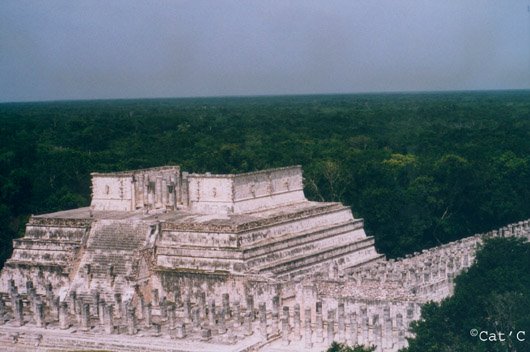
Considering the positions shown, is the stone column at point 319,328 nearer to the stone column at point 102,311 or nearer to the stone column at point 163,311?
the stone column at point 163,311

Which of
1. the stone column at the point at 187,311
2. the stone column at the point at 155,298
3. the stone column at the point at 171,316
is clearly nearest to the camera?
the stone column at the point at 171,316

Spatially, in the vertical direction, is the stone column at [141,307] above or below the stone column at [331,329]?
below

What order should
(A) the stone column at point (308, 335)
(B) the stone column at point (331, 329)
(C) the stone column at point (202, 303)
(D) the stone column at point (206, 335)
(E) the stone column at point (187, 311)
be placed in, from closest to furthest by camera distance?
(B) the stone column at point (331, 329) → (A) the stone column at point (308, 335) → (D) the stone column at point (206, 335) → (E) the stone column at point (187, 311) → (C) the stone column at point (202, 303)

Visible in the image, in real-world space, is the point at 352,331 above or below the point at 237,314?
above

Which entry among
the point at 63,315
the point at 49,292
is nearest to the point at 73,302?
the point at 49,292

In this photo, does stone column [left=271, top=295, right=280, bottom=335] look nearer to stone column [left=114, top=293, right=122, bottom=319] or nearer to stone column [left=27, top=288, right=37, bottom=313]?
stone column [left=114, top=293, right=122, bottom=319]

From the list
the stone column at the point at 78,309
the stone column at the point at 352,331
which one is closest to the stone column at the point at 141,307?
the stone column at the point at 78,309

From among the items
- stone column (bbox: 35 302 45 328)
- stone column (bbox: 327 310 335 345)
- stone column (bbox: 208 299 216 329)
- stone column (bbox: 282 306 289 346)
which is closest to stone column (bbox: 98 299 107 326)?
stone column (bbox: 35 302 45 328)

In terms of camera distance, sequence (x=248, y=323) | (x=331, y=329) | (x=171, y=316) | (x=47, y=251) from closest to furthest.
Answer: (x=331, y=329), (x=248, y=323), (x=171, y=316), (x=47, y=251)

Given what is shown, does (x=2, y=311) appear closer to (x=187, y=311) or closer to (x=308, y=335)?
(x=187, y=311)
